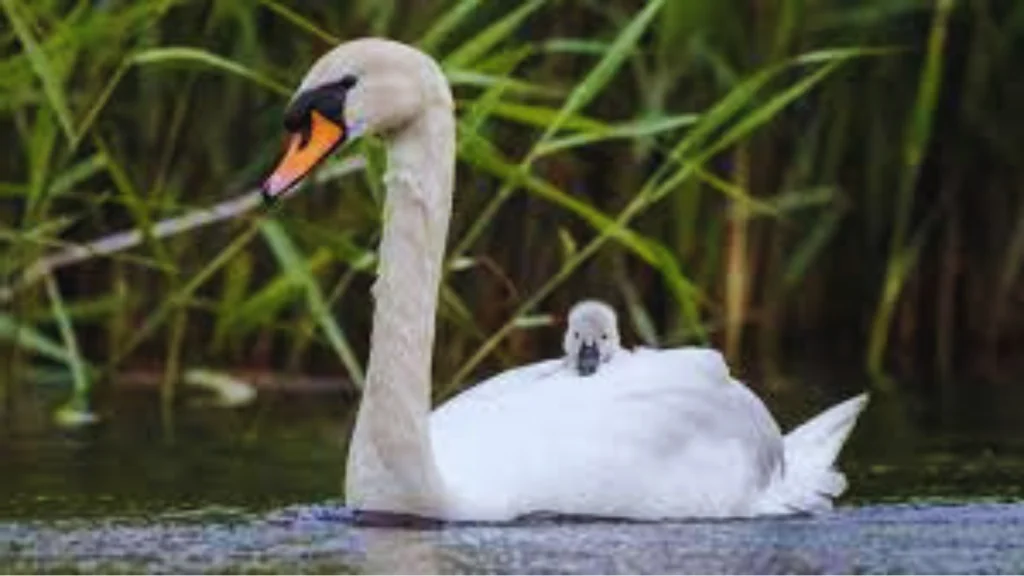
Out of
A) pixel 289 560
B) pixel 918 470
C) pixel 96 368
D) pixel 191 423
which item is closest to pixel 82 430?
pixel 191 423

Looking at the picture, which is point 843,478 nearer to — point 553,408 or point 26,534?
point 553,408

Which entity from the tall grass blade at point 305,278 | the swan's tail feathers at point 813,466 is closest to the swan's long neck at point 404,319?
the swan's tail feathers at point 813,466

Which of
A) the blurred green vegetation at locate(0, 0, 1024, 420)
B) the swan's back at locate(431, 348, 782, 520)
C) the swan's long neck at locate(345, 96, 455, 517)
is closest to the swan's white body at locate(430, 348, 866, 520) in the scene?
the swan's back at locate(431, 348, 782, 520)

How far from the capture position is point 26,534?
7629 millimetres

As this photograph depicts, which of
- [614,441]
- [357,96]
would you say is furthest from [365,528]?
[357,96]

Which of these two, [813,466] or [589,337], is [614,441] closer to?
[589,337]

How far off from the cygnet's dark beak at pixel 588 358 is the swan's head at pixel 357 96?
2.30 ft

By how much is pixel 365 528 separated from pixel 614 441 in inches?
21.6

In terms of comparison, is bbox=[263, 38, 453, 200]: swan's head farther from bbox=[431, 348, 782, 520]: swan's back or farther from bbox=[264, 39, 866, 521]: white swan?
bbox=[431, 348, 782, 520]: swan's back

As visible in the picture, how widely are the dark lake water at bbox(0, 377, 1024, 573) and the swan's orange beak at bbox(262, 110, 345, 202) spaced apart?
2.20 feet

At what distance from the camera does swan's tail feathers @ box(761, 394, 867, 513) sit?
8242 millimetres

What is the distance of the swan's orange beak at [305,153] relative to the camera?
749cm

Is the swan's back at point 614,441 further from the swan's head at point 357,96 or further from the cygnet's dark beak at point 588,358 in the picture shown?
the swan's head at point 357,96

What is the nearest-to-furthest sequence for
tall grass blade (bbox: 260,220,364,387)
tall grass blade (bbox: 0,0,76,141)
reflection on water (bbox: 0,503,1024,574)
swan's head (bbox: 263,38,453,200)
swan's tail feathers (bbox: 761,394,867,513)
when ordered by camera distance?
reflection on water (bbox: 0,503,1024,574) < swan's head (bbox: 263,38,453,200) < swan's tail feathers (bbox: 761,394,867,513) < tall grass blade (bbox: 0,0,76,141) < tall grass blade (bbox: 260,220,364,387)
